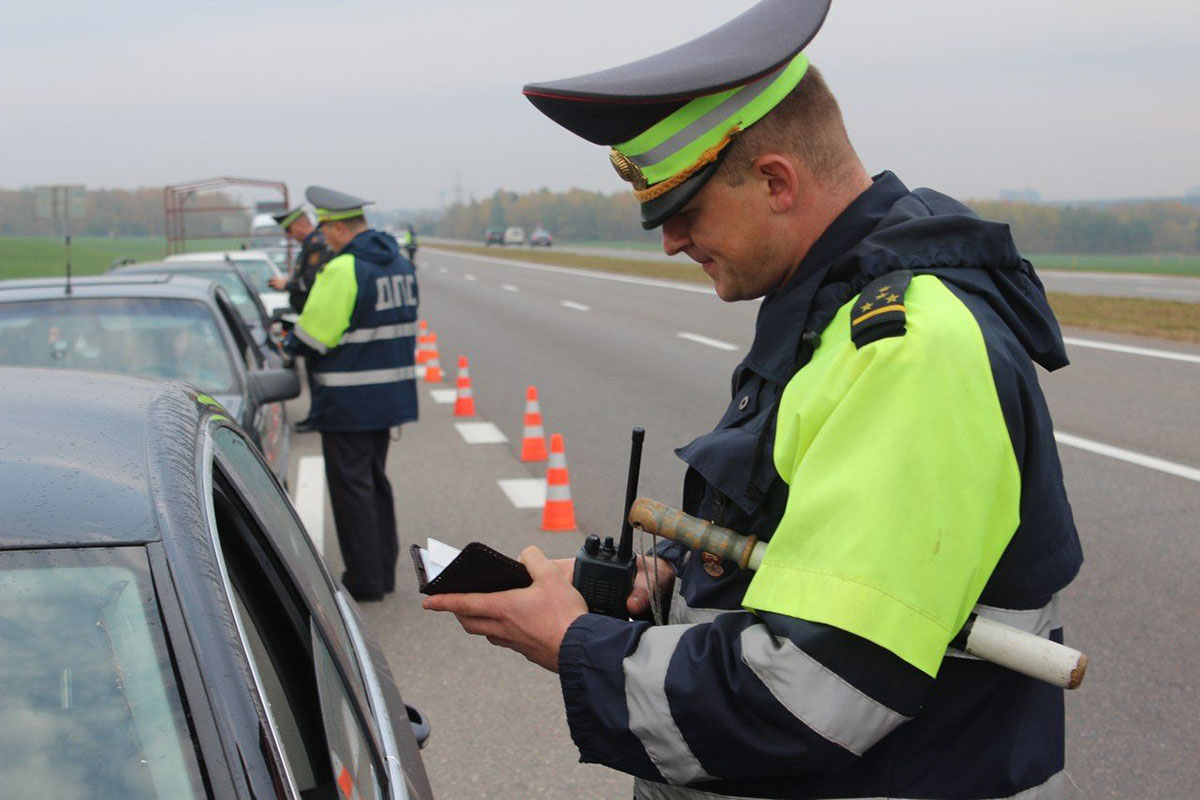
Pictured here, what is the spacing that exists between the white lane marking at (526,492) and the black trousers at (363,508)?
1700mm

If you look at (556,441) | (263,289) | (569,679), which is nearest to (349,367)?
(556,441)

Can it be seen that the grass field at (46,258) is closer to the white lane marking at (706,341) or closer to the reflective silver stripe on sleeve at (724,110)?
the white lane marking at (706,341)

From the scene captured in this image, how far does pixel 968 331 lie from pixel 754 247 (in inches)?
15.9

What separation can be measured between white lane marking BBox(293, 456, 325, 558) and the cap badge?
17.6 feet

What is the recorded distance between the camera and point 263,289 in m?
19.3

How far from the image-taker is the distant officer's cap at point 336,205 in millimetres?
6488

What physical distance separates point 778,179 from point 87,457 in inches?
44.5

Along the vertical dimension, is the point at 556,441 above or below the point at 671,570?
below

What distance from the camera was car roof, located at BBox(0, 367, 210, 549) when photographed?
169cm

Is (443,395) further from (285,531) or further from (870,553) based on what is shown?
(870,553)

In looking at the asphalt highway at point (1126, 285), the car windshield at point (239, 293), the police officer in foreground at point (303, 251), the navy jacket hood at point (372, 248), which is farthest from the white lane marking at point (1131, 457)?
the asphalt highway at point (1126, 285)

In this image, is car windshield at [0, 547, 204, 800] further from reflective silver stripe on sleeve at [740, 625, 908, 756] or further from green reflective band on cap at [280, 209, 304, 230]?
green reflective band on cap at [280, 209, 304, 230]

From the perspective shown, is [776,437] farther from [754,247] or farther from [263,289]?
[263,289]

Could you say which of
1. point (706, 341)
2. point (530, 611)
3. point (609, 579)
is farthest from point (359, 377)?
point (706, 341)
